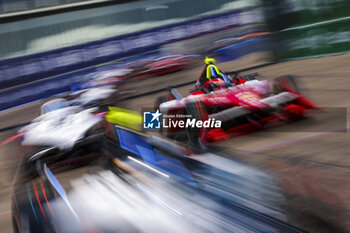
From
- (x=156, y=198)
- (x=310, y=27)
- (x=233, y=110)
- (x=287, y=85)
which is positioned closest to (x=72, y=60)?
(x=310, y=27)

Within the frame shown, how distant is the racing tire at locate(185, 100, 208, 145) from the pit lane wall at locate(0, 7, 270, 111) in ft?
29.0

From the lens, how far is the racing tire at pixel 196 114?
200 inches

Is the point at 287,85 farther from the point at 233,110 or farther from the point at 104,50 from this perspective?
the point at 104,50

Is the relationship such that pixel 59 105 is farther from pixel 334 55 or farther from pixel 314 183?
pixel 334 55

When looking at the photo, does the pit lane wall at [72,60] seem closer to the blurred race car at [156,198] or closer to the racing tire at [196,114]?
the racing tire at [196,114]

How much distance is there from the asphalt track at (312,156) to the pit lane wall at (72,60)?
16.6ft

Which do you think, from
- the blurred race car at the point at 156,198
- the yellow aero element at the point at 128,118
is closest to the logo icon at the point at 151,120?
the yellow aero element at the point at 128,118

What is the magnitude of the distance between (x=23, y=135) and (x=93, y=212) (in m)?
4.00

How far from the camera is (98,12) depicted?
16.9 metres

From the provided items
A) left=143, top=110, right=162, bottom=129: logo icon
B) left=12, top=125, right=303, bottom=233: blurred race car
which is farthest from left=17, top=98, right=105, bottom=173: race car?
left=12, top=125, right=303, bottom=233: blurred race car

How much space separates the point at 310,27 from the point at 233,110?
22.8 feet

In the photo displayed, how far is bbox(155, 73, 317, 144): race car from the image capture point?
513 centimetres

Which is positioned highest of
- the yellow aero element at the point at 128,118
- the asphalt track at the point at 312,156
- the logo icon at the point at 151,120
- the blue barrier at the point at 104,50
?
the blue barrier at the point at 104,50

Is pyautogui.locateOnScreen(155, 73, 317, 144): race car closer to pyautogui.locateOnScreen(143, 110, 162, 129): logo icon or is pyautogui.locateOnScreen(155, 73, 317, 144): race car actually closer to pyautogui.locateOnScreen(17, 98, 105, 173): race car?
pyautogui.locateOnScreen(143, 110, 162, 129): logo icon
